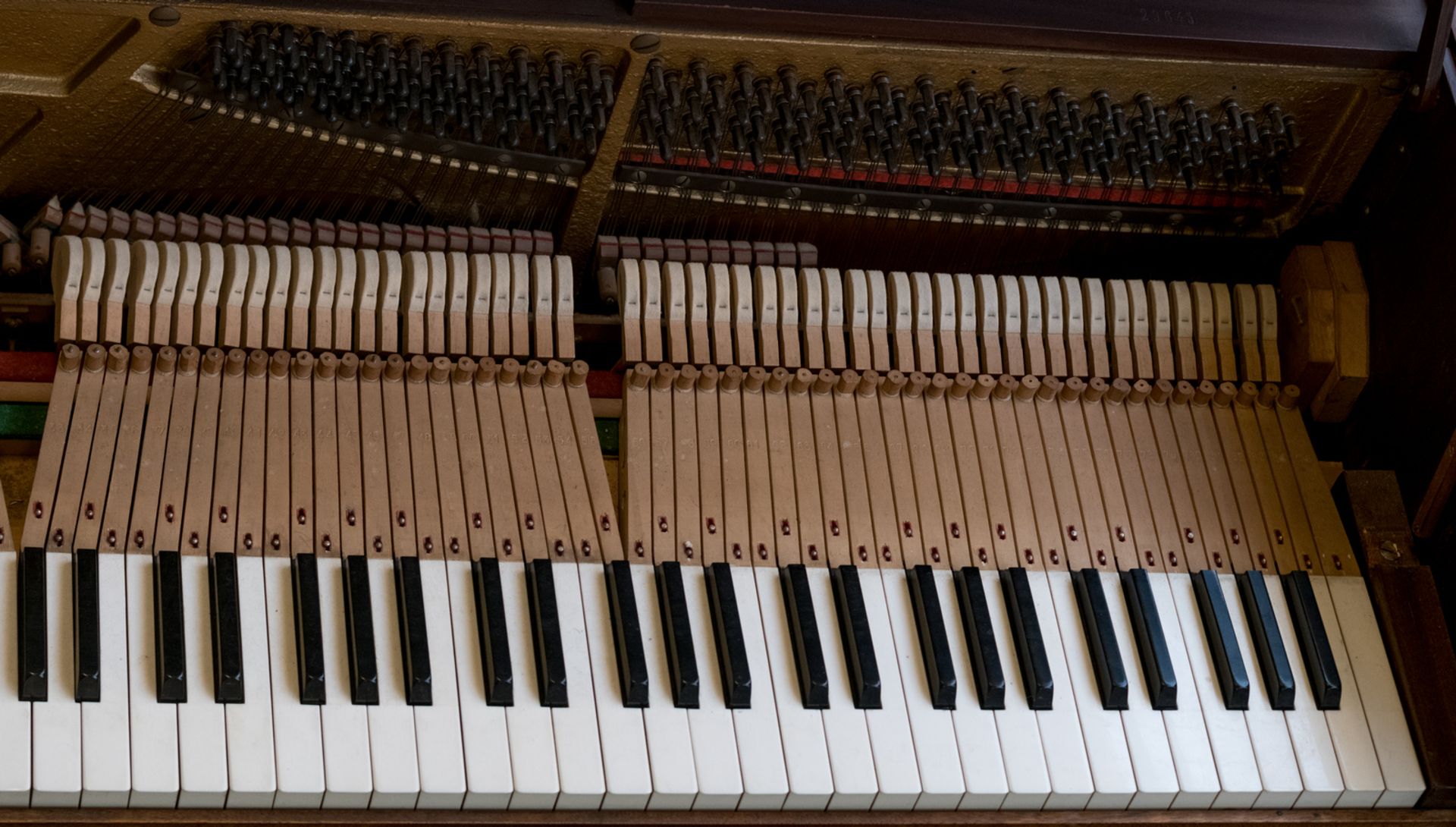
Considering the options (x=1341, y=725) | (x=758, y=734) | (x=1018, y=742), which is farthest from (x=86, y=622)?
(x=1341, y=725)

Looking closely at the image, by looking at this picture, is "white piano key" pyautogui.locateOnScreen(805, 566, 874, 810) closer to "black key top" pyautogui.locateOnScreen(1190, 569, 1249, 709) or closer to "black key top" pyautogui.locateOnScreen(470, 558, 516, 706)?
A: "black key top" pyautogui.locateOnScreen(470, 558, 516, 706)

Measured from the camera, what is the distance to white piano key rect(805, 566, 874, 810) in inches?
126

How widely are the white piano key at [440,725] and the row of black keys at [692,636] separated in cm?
2

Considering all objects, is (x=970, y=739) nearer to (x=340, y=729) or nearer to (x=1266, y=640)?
(x=1266, y=640)

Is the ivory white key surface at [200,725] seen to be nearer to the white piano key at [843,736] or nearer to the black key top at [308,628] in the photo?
the black key top at [308,628]

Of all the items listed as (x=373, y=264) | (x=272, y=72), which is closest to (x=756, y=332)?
(x=373, y=264)

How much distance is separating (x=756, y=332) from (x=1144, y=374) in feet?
2.67

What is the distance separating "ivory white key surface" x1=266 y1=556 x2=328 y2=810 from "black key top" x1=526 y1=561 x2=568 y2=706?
1.09 feet

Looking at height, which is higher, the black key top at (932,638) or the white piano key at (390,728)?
the white piano key at (390,728)

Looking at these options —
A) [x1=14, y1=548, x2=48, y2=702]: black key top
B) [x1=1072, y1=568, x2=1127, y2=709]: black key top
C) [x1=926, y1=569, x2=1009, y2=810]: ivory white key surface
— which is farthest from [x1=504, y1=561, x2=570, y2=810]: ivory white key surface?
[x1=1072, y1=568, x2=1127, y2=709]: black key top

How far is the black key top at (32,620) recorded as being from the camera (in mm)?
2984

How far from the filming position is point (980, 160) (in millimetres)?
3707

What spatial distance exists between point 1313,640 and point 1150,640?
0.33 meters

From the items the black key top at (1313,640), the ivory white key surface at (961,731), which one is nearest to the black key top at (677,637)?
the ivory white key surface at (961,731)
